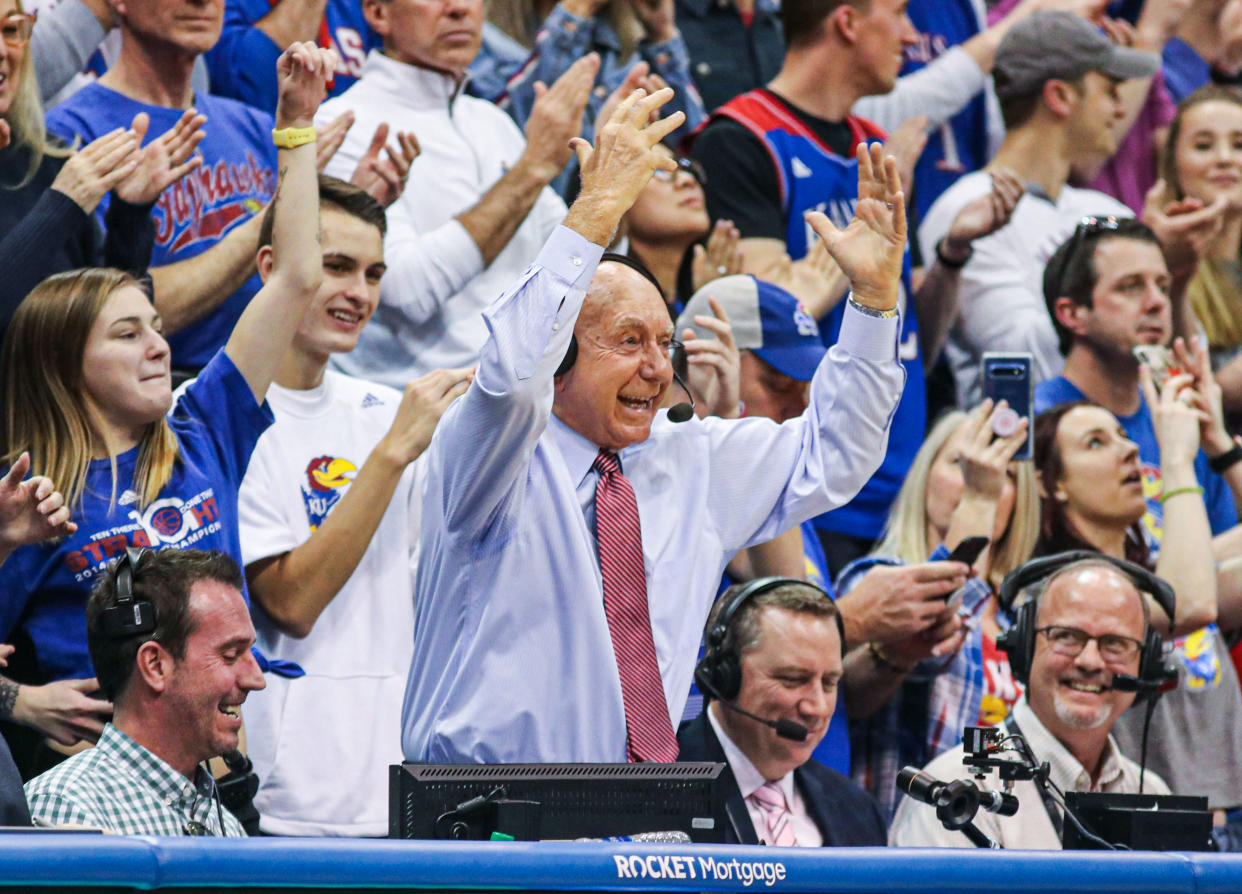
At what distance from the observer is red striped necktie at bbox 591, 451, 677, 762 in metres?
3.03

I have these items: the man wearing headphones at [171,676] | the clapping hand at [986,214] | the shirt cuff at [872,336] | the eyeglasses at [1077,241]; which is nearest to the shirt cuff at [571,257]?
the shirt cuff at [872,336]

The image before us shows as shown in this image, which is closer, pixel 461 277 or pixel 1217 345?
pixel 461 277

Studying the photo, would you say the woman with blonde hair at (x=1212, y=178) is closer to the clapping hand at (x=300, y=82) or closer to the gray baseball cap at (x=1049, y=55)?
the gray baseball cap at (x=1049, y=55)

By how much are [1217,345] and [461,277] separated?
3097 mm

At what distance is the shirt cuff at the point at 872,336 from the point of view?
10.6 ft

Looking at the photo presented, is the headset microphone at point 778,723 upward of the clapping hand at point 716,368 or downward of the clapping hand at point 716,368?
downward

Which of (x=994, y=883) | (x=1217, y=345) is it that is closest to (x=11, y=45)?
(x=994, y=883)

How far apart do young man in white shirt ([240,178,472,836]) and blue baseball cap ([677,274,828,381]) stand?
30.0 inches

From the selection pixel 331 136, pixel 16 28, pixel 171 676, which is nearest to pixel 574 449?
pixel 171 676

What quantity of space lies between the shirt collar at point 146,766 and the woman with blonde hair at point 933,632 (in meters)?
1.80

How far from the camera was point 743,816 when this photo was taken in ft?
12.3

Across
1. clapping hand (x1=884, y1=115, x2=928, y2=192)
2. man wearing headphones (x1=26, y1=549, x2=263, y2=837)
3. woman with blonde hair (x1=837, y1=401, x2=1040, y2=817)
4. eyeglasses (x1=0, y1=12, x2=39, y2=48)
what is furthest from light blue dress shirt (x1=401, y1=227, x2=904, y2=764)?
clapping hand (x1=884, y1=115, x2=928, y2=192)

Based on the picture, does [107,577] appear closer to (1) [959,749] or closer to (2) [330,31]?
(1) [959,749]

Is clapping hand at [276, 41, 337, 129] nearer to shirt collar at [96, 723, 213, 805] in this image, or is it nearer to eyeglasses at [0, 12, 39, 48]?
eyeglasses at [0, 12, 39, 48]
